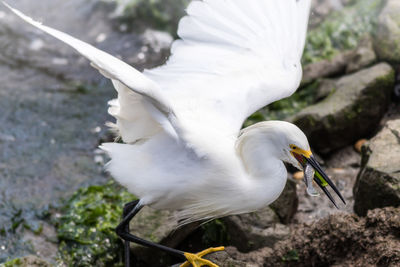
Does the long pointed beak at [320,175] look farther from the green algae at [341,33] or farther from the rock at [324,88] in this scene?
the green algae at [341,33]

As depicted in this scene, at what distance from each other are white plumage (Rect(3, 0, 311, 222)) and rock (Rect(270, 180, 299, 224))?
35.3 inches

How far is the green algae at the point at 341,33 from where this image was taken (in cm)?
680

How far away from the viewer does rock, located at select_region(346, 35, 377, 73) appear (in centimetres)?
602

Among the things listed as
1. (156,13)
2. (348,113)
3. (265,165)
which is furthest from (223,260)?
(156,13)

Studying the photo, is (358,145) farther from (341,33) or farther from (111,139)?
(111,139)

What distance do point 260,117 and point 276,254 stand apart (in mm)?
2448

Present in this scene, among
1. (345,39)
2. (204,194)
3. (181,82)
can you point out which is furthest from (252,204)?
(345,39)

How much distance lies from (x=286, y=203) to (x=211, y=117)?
1.19 meters

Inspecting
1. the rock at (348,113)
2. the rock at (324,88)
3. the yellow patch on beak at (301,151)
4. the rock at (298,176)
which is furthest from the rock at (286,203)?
the rock at (324,88)

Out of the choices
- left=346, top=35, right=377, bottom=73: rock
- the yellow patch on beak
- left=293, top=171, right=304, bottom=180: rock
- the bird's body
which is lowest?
left=293, top=171, right=304, bottom=180: rock

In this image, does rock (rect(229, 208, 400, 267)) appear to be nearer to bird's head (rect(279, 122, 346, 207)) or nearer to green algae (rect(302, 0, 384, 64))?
bird's head (rect(279, 122, 346, 207))

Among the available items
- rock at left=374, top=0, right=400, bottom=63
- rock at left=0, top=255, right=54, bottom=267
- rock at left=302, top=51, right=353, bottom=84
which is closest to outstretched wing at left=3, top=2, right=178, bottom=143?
rock at left=0, top=255, right=54, bottom=267

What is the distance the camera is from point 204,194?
11.0 ft

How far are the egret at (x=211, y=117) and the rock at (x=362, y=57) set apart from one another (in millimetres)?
2202
